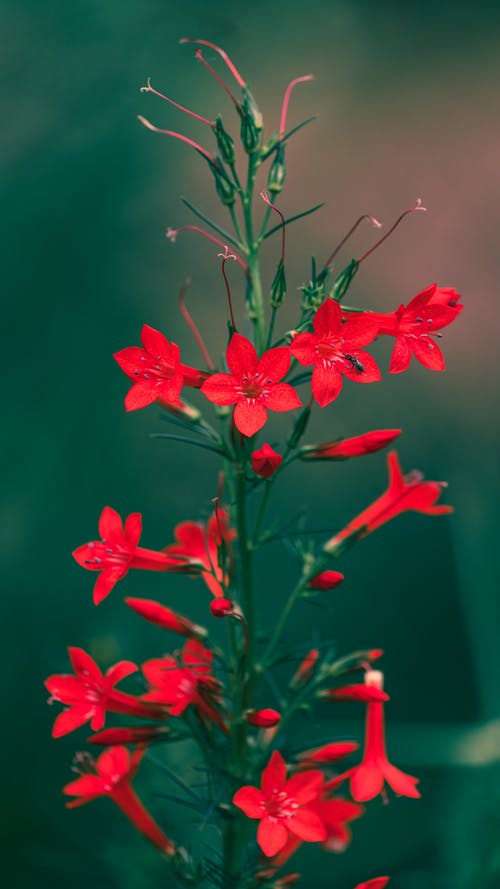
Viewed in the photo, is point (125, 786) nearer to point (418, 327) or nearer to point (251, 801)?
point (251, 801)

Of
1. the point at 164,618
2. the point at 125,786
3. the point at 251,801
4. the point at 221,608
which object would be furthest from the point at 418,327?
the point at 125,786

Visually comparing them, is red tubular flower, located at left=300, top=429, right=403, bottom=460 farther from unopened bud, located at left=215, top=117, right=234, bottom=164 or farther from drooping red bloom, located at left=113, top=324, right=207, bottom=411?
unopened bud, located at left=215, top=117, right=234, bottom=164

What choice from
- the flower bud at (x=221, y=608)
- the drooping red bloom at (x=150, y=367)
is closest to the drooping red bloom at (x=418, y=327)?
the drooping red bloom at (x=150, y=367)

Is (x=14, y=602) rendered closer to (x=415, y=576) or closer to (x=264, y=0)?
(x=415, y=576)

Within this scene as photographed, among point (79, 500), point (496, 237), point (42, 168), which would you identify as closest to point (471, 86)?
point (496, 237)

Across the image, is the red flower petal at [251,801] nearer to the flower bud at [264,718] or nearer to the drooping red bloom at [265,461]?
the flower bud at [264,718]

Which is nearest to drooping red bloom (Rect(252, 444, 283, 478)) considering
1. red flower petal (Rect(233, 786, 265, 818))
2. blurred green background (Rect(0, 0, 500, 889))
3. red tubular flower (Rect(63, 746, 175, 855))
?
red flower petal (Rect(233, 786, 265, 818))
